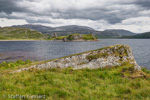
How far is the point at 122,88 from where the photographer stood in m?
8.57

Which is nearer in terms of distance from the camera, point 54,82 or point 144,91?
point 144,91

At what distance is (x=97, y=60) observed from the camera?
574 inches

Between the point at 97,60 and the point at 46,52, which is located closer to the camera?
the point at 97,60

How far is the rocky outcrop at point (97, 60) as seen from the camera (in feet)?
47.0

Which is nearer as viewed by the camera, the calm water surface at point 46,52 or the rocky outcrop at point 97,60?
the rocky outcrop at point 97,60

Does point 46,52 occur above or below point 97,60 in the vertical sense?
below

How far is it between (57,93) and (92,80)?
161 inches

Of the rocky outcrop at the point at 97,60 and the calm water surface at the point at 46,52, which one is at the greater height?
the rocky outcrop at the point at 97,60

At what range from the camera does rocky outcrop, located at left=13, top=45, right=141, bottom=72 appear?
14.3m

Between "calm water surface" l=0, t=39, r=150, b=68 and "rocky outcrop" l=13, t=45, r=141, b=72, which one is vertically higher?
"rocky outcrop" l=13, t=45, r=141, b=72

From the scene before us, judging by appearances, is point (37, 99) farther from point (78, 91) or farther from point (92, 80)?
point (92, 80)

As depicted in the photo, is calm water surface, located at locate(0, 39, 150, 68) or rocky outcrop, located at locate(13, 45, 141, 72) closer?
rocky outcrop, located at locate(13, 45, 141, 72)

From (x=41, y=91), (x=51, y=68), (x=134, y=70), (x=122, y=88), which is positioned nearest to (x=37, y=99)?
(x=41, y=91)

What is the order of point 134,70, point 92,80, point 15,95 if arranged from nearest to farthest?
point 15,95
point 92,80
point 134,70
